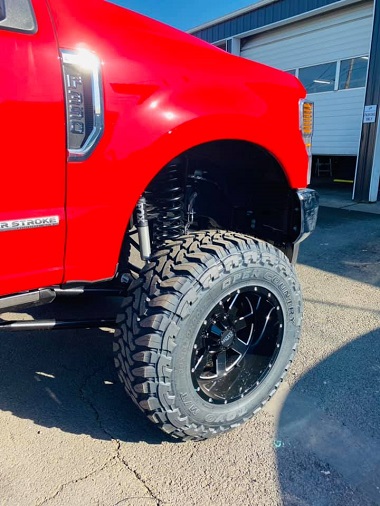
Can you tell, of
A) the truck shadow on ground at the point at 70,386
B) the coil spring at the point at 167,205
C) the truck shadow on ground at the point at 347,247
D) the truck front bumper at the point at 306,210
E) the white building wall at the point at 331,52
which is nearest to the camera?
the truck shadow on ground at the point at 70,386

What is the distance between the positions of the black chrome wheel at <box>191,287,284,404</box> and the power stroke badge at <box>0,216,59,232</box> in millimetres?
895

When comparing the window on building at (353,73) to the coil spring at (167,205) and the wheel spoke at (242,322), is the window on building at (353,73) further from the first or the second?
the wheel spoke at (242,322)

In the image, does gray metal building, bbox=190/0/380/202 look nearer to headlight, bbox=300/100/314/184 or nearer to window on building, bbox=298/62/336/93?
window on building, bbox=298/62/336/93

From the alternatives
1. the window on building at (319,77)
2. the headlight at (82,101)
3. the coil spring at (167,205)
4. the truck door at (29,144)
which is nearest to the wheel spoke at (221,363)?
the coil spring at (167,205)

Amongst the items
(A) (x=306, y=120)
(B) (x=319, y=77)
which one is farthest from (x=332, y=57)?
(A) (x=306, y=120)

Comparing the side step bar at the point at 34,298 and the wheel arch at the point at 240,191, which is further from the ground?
the wheel arch at the point at 240,191

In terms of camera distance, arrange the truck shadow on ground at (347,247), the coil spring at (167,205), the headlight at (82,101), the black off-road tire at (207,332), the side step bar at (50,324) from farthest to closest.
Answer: the truck shadow on ground at (347,247) < the coil spring at (167,205) < the side step bar at (50,324) < the black off-road tire at (207,332) < the headlight at (82,101)

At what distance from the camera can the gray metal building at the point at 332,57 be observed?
9.36m

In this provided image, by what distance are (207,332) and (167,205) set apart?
0.79 meters

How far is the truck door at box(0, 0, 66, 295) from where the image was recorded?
1381 mm

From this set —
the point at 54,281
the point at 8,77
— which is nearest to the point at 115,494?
the point at 54,281

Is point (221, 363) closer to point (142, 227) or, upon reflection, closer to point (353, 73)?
point (142, 227)

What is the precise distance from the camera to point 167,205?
7.98 feet

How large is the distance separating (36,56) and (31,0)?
22 centimetres
